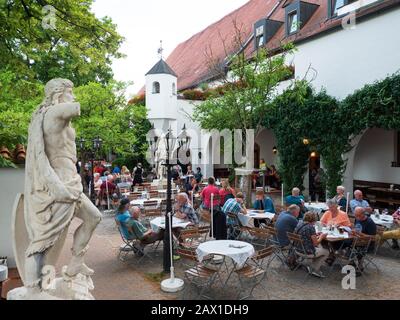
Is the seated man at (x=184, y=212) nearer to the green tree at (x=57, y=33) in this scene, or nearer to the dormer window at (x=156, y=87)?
the green tree at (x=57, y=33)

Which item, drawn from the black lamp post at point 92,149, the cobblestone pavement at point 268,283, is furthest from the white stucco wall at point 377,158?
the black lamp post at point 92,149

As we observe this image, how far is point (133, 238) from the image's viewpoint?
841 centimetres

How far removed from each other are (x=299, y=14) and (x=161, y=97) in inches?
423

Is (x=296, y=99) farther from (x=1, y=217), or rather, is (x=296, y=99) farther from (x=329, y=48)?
(x=1, y=217)

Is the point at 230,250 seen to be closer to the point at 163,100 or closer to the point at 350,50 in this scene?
the point at 350,50

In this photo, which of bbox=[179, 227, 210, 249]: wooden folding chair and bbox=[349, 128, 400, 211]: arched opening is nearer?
bbox=[179, 227, 210, 249]: wooden folding chair

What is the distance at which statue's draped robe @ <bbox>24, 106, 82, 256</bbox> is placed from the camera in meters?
4.12

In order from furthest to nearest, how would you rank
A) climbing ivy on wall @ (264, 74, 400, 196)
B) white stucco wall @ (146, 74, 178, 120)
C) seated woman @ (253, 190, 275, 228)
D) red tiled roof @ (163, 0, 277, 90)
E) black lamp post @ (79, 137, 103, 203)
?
1. red tiled roof @ (163, 0, 277, 90)
2. white stucco wall @ (146, 74, 178, 120)
3. black lamp post @ (79, 137, 103, 203)
4. climbing ivy on wall @ (264, 74, 400, 196)
5. seated woman @ (253, 190, 275, 228)

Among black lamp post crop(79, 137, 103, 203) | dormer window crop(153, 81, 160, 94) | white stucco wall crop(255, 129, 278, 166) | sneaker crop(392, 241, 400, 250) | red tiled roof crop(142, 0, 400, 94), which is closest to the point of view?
sneaker crop(392, 241, 400, 250)

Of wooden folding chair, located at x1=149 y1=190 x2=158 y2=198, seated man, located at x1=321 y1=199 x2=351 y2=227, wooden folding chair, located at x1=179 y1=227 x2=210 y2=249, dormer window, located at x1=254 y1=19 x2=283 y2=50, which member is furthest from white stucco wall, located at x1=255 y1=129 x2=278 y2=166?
wooden folding chair, located at x1=179 y1=227 x2=210 y2=249

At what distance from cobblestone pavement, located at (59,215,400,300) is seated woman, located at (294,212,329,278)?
0.22 metres

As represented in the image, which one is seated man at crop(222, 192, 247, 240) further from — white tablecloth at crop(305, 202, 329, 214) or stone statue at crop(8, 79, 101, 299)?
stone statue at crop(8, 79, 101, 299)

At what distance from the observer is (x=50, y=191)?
4117 mm

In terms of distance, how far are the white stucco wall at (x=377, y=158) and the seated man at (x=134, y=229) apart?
10710 mm
